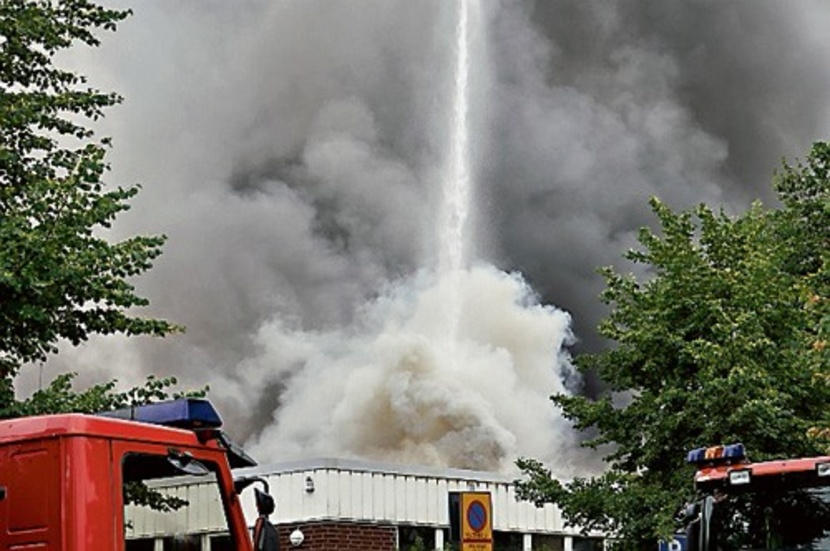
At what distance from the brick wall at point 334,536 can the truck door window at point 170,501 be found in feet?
49.1

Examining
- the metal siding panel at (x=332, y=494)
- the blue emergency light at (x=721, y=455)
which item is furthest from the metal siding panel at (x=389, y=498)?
the blue emergency light at (x=721, y=455)

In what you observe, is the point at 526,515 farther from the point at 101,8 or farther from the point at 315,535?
the point at 101,8

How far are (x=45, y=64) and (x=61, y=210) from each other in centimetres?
296

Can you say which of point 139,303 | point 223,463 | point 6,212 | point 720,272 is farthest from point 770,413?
point 223,463

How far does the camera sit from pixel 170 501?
766 centimetres

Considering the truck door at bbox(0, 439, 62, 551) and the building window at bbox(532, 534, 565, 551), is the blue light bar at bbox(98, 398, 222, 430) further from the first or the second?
the building window at bbox(532, 534, 565, 551)

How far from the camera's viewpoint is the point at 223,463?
7988 mm

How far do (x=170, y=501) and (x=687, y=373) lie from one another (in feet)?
38.4

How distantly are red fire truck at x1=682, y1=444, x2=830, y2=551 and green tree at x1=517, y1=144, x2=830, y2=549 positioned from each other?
23.7 ft

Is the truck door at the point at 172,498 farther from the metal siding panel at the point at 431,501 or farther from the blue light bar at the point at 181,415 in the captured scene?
the metal siding panel at the point at 431,501

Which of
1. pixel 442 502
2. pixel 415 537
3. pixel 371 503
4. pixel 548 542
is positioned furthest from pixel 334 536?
pixel 548 542

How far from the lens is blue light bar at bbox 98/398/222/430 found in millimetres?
8016

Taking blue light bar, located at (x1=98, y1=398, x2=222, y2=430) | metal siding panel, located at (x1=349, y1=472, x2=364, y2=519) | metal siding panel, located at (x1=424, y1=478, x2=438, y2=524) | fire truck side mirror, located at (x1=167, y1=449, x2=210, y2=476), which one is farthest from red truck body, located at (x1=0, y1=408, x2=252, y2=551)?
metal siding panel, located at (x1=424, y1=478, x2=438, y2=524)

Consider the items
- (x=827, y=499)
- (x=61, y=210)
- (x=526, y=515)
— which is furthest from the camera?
(x=526, y=515)
